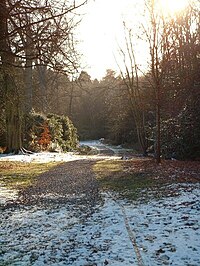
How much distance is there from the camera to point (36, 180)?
31.9 feet

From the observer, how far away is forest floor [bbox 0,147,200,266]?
3.85 m

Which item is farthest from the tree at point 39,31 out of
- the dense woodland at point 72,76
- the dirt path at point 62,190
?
the dirt path at point 62,190

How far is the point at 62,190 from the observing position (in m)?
8.05

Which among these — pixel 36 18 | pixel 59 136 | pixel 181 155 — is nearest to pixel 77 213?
pixel 36 18

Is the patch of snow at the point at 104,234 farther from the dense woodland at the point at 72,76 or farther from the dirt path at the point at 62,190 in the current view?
the dense woodland at the point at 72,76

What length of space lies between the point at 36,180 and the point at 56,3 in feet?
16.7

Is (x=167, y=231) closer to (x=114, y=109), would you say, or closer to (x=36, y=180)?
(x=36, y=180)

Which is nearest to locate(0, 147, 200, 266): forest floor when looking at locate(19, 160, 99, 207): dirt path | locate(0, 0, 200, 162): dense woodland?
locate(19, 160, 99, 207): dirt path

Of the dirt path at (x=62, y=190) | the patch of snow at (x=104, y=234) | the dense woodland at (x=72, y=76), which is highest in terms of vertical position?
the dense woodland at (x=72, y=76)

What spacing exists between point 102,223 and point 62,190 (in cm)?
309

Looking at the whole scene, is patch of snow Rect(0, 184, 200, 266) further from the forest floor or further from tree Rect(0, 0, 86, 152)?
tree Rect(0, 0, 86, 152)

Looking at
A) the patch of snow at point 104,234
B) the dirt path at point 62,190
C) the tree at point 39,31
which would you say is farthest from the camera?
the dirt path at point 62,190

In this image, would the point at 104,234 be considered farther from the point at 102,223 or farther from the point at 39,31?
the point at 39,31

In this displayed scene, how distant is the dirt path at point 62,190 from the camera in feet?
22.6
